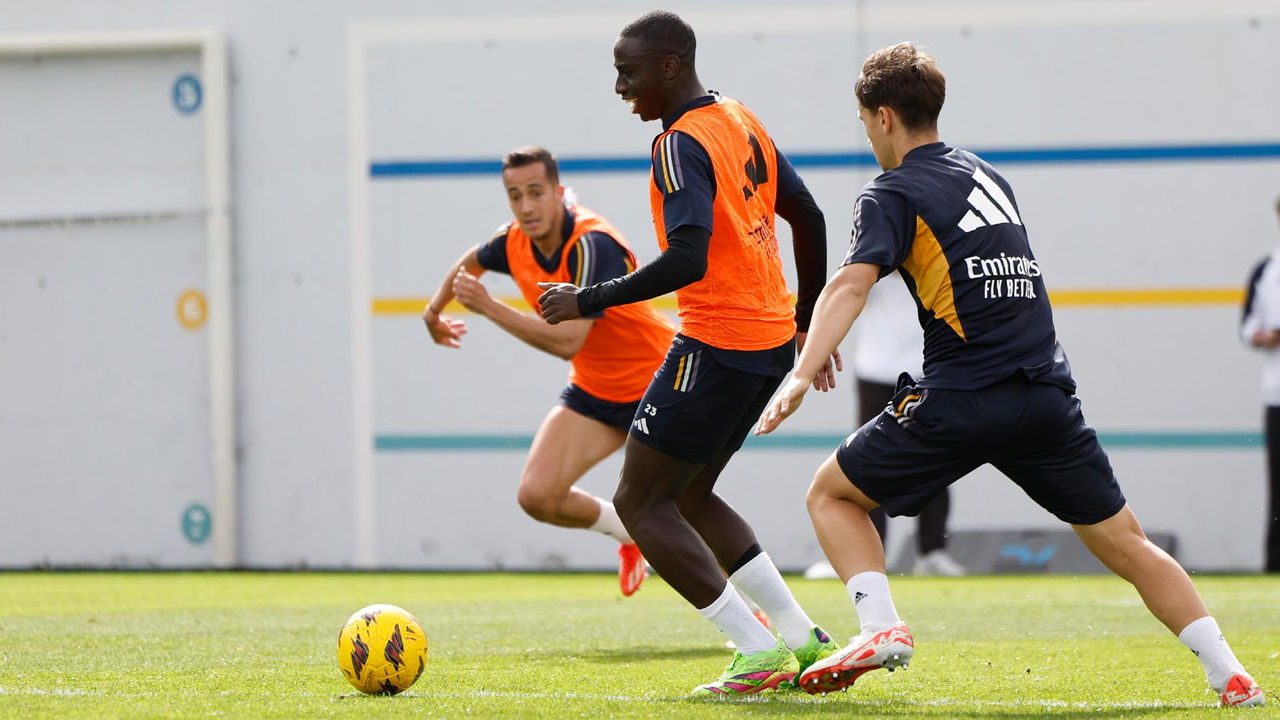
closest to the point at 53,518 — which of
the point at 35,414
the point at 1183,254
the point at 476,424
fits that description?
the point at 35,414

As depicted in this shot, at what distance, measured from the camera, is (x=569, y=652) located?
5.98 meters

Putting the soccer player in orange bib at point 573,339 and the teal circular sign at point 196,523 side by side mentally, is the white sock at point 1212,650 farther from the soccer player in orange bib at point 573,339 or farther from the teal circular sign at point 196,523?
the teal circular sign at point 196,523

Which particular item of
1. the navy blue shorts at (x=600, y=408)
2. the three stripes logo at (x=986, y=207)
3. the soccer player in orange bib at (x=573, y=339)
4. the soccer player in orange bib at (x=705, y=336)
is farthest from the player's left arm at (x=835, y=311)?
the navy blue shorts at (x=600, y=408)

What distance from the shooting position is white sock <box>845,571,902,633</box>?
4.26 metres

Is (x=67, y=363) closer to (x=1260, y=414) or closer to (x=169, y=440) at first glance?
(x=169, y=440)

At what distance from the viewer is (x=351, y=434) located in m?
11.7

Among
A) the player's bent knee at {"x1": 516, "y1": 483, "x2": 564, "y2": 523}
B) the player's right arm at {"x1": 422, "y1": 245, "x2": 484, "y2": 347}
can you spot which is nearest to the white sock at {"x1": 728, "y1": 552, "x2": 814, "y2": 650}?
the player's bent knee at {"x1": 516, "y1": 483, "x2": 564, "y2": 523}

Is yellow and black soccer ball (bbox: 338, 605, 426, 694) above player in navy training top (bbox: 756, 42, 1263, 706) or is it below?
below

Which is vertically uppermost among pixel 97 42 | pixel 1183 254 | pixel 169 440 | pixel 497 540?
pixel 97 42

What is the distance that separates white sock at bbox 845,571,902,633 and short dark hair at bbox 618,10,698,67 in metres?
1.65

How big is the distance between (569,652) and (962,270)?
249 cm

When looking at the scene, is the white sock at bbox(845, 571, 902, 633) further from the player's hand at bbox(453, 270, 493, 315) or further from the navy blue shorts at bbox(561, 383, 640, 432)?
the navy blue shorts at bbox(561, 383, 640, 432)

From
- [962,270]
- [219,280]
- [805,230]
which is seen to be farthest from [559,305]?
[219,280]

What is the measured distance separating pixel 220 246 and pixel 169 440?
1.56 meters
